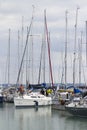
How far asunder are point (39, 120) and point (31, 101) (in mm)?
11746

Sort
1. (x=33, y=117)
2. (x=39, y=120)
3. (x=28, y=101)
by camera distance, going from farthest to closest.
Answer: (x=28, y=101) < (x=33, y=117) < (x=39, y=120)

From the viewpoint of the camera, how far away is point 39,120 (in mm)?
43875

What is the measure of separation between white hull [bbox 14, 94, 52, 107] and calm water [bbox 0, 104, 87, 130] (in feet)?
5.12

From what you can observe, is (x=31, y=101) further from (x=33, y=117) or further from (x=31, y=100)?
(x=33, y=117)

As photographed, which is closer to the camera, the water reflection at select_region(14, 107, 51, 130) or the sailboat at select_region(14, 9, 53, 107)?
the water reflection at select_region(14, 107, 51, 130)

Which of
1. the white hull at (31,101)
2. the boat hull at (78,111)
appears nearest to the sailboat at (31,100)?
the white hull at (31,101)

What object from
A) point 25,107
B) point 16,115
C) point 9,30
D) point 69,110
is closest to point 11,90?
point 9,30

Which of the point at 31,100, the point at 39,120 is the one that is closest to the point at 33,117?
the point at 39,120

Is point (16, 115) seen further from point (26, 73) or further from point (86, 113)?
point (26, 73)

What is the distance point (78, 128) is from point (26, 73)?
97.2 feet

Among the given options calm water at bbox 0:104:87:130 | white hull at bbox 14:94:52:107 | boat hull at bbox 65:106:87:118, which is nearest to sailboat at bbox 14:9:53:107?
white hull at bbox 14:94:52:107

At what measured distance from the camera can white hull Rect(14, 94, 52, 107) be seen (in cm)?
5541

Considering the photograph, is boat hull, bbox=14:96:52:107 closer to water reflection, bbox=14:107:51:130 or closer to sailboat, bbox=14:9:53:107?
sailboat, bbox=14:9:53:107

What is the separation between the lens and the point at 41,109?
53625mm
